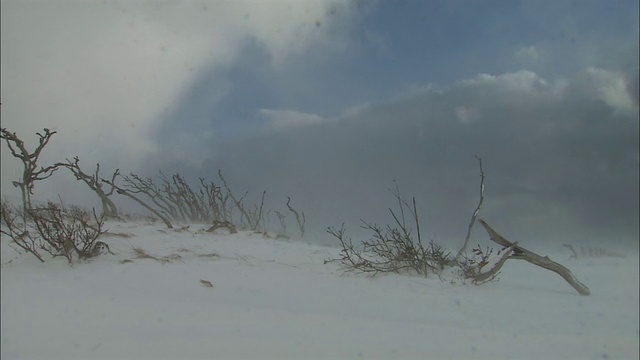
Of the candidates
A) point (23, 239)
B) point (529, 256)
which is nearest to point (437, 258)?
point (529, 256)

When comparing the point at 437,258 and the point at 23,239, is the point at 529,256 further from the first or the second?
the point at 23,239

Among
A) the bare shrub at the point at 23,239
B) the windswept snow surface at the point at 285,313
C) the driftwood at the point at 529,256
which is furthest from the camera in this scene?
the bare shrub at the point at 23,239

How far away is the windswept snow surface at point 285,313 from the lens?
2863 millimetres

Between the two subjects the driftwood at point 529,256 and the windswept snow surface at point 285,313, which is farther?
the driftwood at point 529,256

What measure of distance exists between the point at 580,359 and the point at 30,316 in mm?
3901

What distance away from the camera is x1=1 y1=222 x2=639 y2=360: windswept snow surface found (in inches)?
113

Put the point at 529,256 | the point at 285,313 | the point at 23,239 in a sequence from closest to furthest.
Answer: the point at 285,313
the point at 529,256
the point at 23,239

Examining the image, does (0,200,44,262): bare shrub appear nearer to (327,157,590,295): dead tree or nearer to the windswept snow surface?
the windswept snow surface

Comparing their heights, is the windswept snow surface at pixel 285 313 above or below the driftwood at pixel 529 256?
below

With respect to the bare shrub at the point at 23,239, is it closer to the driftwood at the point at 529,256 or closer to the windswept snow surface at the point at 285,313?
the windswept snow surface at the point at 285,313

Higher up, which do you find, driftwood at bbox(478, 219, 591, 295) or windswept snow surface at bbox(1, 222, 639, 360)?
driftwood at bbox(478, 219, 591, 295)

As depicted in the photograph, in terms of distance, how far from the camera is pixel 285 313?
3.45 meters

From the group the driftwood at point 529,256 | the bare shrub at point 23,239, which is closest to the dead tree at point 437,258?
the driftwood at point 529,256

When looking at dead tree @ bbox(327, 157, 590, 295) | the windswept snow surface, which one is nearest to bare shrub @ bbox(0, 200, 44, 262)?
the windswept snow surface
